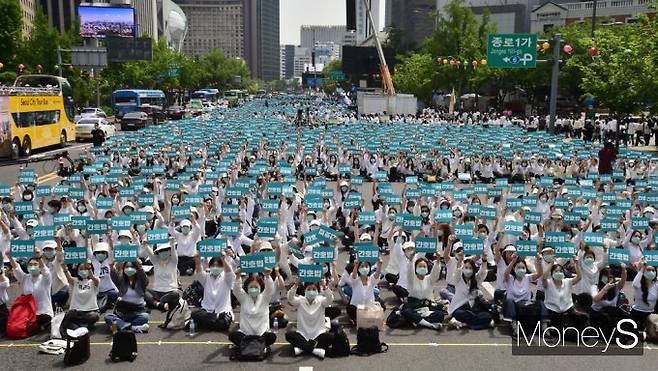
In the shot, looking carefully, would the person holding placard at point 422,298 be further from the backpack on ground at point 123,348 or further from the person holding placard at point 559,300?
the backpack on ground at point 123,348

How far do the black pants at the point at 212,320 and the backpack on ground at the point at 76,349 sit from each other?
1728mm

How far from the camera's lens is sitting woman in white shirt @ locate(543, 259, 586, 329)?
9.88 m

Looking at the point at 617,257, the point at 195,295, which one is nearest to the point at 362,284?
the point at 195,295

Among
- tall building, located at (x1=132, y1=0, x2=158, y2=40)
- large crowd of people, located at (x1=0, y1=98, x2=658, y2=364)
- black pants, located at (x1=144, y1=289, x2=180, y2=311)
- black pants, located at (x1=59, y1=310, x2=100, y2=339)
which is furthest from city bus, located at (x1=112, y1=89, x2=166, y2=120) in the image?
tall building, located at (x1=132, y1=0, x2=158, y2=40)

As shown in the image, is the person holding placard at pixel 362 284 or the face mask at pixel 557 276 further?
the person holding placard at pixel 362 284

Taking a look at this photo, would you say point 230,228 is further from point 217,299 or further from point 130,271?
point 130,271

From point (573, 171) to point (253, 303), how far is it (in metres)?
17.4

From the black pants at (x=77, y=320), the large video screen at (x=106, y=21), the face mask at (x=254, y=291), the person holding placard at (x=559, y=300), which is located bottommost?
the black pants at (x=77, y=320)

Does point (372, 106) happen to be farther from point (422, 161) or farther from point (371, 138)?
point (422, 161)

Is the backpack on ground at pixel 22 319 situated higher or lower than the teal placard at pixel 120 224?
lower

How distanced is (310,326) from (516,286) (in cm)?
333

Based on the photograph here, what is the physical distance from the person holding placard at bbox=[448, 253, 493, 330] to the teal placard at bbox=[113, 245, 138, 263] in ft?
16.4

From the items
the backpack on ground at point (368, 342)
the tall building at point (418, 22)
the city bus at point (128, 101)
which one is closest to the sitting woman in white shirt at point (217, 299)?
the backpack on ground at point (368, 342)

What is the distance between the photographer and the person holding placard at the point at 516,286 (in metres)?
10.2
